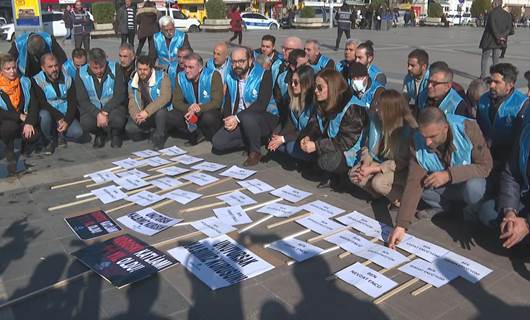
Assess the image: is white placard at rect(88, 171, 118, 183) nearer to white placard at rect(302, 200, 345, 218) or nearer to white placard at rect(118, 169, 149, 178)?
white placard at rect(118, 169, 149, 178)

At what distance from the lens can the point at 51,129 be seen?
21.6 feet

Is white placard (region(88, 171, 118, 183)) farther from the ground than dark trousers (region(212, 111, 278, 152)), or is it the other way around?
dark trousers (region(212, 111, 278, 152))

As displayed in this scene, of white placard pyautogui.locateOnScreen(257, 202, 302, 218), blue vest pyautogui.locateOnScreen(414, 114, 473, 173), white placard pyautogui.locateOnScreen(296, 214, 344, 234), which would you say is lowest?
white placard pyautogui.locateOnScreen(296, 214, 344, 234)

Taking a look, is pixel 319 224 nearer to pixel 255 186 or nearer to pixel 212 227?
pixel 212 227

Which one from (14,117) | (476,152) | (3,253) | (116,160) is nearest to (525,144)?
(476,152)

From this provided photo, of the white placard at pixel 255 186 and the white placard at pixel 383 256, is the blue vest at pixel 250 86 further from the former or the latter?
the white placard at pixel 383 256

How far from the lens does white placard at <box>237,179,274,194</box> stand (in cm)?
524

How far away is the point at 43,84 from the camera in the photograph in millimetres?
6578

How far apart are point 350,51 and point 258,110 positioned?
A: 146 centimetres

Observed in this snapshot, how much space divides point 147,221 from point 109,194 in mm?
846

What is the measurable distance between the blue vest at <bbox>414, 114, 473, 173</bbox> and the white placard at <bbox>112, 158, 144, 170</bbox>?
10.7 ft

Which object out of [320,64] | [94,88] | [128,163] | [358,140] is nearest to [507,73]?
[358,140]

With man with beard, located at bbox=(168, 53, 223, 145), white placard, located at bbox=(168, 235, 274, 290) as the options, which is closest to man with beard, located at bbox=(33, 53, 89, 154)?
man with beard, located at bbox=(168, 53, 223, 145)

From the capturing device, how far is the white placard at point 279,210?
462 cm
